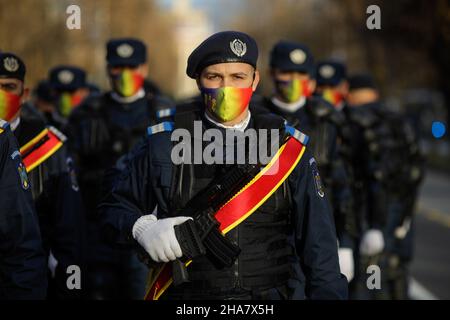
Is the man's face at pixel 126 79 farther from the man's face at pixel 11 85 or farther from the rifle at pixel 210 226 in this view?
the rifle at pixel 210 226

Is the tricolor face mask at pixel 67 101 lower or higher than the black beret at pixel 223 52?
lower

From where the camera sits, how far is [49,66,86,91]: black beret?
9.80m

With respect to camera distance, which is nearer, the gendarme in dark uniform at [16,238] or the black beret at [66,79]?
the gendarme in dark uniform at [16,238]

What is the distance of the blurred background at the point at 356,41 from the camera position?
1605 cm

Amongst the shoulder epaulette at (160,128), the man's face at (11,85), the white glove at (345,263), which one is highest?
the man's face at (11,85)

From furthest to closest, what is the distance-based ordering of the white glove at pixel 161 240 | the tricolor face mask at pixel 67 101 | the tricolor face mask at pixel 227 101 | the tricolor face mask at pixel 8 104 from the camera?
1. the tricolor face mask at pixel 67 101
2. the tricolor face mask at pixel 8 104
3. the tricolor face mask at pixel 227 101
4. the white glove at pixel 161 240

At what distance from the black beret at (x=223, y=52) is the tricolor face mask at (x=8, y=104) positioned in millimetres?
1475

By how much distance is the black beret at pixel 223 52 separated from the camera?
411 centimetres

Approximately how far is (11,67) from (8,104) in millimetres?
225

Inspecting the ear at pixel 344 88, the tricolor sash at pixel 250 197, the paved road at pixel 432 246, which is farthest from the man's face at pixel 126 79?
the paved road at pixel 432 246

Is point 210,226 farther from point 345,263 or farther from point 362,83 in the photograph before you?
point 362,83

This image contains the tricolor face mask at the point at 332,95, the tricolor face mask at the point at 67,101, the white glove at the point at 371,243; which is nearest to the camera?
the white glove at the point at 371,243

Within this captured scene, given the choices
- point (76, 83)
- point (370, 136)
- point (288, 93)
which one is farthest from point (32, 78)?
point (288, 93)

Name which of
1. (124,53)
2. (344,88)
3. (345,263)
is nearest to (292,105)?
(345,263)
